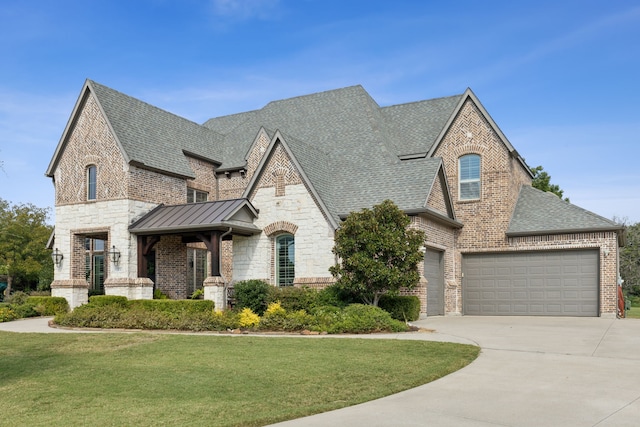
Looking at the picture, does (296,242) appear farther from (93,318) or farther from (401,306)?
(93,318)

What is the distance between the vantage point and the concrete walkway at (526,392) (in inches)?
286

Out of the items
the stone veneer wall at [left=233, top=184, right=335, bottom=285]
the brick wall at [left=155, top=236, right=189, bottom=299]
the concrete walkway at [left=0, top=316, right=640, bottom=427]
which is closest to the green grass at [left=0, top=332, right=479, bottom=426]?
the concrete walkway at [left=0, top=316, right=640, bottom=427]

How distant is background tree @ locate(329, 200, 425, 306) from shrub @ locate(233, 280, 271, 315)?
2.84 m

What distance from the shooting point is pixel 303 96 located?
3206cm

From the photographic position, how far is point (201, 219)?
22594 mm

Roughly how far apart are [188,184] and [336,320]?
13598mm

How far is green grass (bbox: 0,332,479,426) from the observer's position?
26.0 ft

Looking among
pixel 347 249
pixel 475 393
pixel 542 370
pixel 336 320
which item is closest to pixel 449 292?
pixel 347 249

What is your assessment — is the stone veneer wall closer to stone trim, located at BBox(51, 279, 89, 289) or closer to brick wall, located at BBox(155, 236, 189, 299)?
brick wall, located at BBox(155, 236, 189, 299)

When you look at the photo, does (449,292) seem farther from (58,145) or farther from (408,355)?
(58,145)

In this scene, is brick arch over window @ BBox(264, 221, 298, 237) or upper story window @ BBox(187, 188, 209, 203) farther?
upper story window @ BBox(187, 188, 209, 203)

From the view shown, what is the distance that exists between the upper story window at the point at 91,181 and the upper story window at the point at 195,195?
430 centimetres

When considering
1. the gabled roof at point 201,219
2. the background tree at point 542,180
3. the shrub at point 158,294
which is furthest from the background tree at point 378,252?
the background tree at point 542,180

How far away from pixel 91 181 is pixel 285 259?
9.32 m
